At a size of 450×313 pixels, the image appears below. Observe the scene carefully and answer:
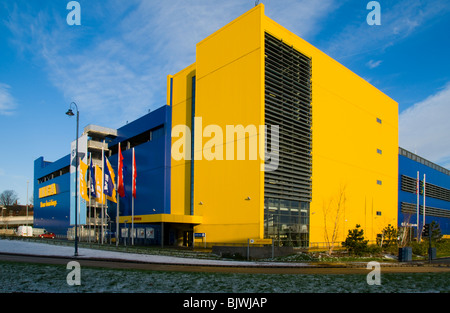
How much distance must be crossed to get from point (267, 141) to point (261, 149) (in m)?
1.37

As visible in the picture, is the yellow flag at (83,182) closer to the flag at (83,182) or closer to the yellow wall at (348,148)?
the flag at (83,182)

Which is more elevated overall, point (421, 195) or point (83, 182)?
point (83, 182)

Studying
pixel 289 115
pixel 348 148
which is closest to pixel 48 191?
pixel 289 115

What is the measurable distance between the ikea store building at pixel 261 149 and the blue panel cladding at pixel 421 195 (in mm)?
3823

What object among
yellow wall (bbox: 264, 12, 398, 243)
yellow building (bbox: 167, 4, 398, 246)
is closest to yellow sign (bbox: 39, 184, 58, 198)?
yellow building (bbox: 167, 4, 398, 246)

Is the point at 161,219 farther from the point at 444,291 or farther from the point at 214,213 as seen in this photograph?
the point at 444,291

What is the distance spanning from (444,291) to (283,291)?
476 cm

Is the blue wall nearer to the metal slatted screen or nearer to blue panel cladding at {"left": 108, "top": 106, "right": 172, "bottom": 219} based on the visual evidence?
blue panel cladding at {"left": 108, "top": 106, "right": 172, "bottom": 219}

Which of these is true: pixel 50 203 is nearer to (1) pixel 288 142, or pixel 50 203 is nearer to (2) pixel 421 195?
(1) pixel 288 142

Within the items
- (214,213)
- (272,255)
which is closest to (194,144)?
(214,213)

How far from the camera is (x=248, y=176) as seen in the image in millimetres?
35281

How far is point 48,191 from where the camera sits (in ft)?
269

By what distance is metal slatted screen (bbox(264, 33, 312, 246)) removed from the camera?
116 ft

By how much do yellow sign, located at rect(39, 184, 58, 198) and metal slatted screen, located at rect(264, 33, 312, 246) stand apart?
57.9 metres
